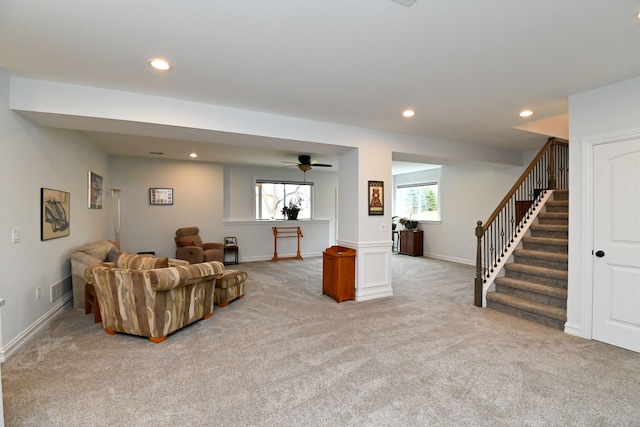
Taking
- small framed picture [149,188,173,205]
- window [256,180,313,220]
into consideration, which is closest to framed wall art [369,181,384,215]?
window [256,180,313,220]

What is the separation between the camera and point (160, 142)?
5293 mm

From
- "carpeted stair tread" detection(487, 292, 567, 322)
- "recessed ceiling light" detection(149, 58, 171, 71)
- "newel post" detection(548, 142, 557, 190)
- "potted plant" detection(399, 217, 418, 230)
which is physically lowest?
"carpeted stair tread" detection(487, 292, 567, 322)

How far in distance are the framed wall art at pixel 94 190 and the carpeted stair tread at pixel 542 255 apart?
22.1 ft

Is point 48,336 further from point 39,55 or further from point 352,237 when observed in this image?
point 352,237

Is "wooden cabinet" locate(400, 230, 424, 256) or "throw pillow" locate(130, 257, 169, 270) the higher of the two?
"throw pillow" locate(130, 257, 169, 270)

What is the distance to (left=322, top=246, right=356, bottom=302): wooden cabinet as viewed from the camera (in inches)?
171

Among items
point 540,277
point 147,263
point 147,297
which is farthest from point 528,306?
point 147,263

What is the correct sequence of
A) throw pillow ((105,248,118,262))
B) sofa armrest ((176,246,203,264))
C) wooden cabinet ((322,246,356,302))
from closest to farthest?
wooden cabinet ((322,246,356,302))
throw pillow ((105,248,118,262))
sofa armrest ((176,246,203,264))

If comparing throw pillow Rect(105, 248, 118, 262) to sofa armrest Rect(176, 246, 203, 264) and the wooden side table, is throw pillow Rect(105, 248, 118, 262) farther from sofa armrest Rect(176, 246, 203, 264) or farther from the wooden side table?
the wooden side table

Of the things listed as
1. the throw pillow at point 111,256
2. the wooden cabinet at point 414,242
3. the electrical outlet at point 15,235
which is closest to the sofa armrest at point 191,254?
the throw pillow at point 111,256

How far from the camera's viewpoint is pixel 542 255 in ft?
13.4

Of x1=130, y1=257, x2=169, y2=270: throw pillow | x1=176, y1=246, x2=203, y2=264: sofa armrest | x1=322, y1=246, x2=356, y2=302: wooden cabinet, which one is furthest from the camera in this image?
x1=176, y1=246, x2=203, y2=264: sofa armrest

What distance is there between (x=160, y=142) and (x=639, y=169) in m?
6.28

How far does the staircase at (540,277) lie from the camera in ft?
11.8
